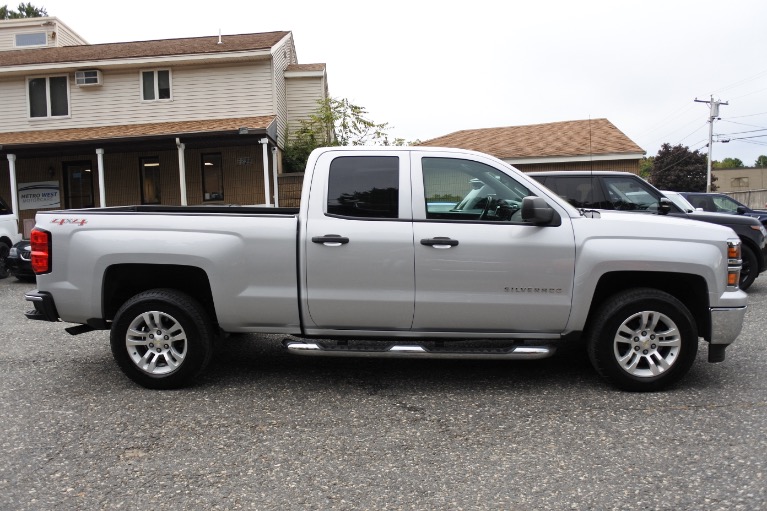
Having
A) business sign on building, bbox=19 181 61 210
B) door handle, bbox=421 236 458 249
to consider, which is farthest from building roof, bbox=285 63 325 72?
door handle, bbox=421 236 458 249

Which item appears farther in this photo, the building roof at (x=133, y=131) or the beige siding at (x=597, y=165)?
the beige siding at (x=597, y=165)

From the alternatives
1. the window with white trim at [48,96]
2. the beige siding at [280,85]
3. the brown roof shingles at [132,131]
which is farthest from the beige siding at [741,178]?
the window with white trim at [48,96]

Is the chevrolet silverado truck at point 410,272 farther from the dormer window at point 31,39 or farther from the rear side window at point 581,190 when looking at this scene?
the dormer window at point 31,39

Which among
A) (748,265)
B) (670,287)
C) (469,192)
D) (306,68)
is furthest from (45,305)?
(306,68)

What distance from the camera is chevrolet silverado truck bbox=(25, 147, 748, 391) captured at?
4.72 metres

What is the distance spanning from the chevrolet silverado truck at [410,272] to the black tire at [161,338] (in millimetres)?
11

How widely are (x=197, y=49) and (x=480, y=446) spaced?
65.7 ft

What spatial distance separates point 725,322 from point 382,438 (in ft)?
9.27

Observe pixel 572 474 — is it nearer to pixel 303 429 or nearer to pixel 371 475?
pixel 371 475

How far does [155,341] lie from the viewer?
4.94 m

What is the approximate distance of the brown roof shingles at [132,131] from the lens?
19025 millimetres

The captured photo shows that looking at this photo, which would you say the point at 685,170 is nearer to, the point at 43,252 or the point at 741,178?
the point at 741,178

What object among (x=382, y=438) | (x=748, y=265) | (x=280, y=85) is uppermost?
(x=280, y=85)

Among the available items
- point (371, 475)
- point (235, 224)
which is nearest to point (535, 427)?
point (371, 475)
